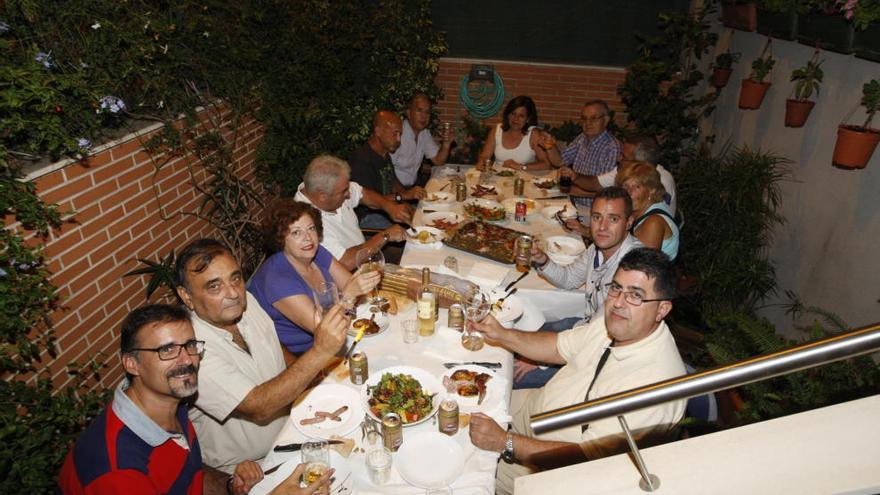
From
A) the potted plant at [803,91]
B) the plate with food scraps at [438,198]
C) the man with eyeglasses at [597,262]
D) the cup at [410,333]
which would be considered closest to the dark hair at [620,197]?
the man with eyeglasses at [597,262]

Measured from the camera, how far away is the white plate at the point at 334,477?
194cm

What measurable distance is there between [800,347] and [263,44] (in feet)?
16.4

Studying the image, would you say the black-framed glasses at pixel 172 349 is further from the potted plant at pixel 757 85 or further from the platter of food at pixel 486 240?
the potted plant at pixel 757 85

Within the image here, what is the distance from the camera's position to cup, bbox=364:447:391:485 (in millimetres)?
1976

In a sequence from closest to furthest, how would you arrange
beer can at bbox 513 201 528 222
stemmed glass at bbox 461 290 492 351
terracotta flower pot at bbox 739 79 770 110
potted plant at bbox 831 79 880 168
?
1. stemmed glass at bbox 461 290 492 351
2. potted plant at bbox 831 79 880 168
3. beer can at bbox 513 201 528 222
4. terracotta flower pot at bbox 739 79 770 110

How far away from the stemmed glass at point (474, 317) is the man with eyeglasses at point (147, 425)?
115cm

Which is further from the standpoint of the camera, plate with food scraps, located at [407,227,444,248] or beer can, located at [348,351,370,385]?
plate with food scraps, located at [407,227,444,248]

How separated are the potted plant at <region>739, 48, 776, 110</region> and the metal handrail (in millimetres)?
4576

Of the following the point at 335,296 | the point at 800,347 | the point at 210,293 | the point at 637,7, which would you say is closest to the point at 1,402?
the point at 210,293

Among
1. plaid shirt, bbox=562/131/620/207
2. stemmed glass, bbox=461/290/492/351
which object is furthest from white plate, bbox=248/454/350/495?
plaid shirt, bbox=562/131/620/207

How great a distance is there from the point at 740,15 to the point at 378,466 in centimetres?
592

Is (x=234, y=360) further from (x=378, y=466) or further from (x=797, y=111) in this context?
(x=797, y=111)

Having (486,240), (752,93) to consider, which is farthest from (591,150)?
(486,240)

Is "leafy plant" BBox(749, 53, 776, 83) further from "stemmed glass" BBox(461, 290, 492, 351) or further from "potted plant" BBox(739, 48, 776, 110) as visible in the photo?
"stemmed glass" BBox(461, 290, 492, 351)
